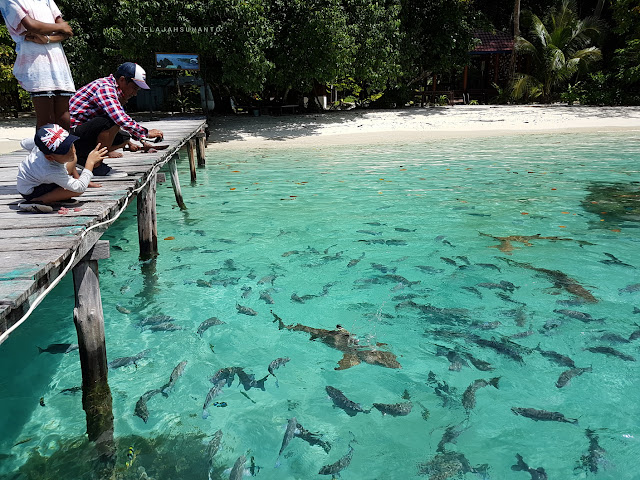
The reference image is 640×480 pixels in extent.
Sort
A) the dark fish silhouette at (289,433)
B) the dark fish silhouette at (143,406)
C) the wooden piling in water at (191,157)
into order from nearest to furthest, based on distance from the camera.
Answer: the dark fish silhouette at (289,433) → the dark fish silhouette at (143,406) → the wooden piling in water at (191,157)

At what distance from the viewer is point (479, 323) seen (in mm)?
5477

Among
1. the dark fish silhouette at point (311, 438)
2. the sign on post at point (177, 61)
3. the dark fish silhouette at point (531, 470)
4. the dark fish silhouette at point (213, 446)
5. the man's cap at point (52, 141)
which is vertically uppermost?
the sign on post at point (177, 61)

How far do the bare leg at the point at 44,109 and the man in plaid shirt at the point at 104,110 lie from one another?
0.50 meters

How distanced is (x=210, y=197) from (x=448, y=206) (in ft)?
16.7

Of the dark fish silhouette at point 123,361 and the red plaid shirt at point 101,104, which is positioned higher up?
the red plaid shirt at point 101,104

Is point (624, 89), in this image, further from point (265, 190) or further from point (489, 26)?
point (265, 190)

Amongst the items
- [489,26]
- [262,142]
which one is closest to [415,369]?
[262,142]

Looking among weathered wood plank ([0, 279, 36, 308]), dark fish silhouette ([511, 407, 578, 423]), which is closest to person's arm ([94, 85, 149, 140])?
weathered wood plank ([0, 279, 36, 308])

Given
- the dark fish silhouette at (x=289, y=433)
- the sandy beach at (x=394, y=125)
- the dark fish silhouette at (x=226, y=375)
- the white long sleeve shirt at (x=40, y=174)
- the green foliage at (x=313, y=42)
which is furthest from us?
the sandy beach at (x=394, y=125)

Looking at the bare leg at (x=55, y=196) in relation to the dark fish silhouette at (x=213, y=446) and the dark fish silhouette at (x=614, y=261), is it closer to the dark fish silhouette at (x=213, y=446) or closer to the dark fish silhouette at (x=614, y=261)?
the dark fish silhouette at (x=213, y=446)

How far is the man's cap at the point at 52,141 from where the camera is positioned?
4.28 metres

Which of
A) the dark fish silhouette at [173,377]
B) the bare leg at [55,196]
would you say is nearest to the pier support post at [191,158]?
the bare leg at [55,196]

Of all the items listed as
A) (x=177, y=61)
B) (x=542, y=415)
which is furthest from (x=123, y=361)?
(x=177, y=61)

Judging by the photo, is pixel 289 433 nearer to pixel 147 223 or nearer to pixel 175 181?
pixel 147 223
